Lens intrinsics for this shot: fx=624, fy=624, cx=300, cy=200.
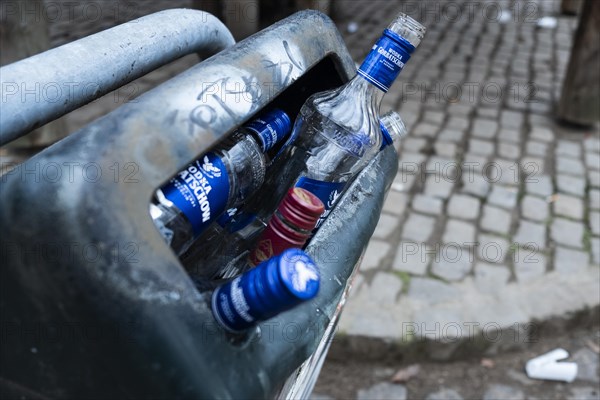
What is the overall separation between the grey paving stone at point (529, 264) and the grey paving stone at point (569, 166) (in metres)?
1.02

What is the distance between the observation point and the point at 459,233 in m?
3.25

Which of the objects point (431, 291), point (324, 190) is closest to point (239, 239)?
point (324, 190)

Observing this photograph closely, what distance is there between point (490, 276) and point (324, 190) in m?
2.01

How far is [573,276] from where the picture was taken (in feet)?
9.86

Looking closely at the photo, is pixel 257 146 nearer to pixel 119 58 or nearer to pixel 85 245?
pixel 119 58

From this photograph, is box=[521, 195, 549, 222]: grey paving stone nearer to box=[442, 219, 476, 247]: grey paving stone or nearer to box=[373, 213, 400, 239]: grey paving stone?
box=[442, 219, 476, 247]: grey paving stone

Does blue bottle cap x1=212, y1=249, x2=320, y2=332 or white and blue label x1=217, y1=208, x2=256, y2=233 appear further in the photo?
white and blue label x1=217, y1=208, x2=256, y2=233

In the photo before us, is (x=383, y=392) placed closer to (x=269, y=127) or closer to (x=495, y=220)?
(x=495, y=220)

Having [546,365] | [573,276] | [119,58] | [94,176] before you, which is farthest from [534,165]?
[94,176]

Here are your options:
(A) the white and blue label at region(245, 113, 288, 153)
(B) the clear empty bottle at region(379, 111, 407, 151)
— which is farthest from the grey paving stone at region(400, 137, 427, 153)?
(A) the white and blue label at region(245, 113, 288, 153)

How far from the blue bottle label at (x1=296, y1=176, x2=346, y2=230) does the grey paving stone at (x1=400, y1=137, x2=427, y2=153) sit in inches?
113

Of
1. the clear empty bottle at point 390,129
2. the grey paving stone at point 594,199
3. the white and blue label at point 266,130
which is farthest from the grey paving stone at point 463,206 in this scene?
the white and blue label at point 266,130

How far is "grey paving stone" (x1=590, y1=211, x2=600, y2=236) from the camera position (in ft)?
11.0

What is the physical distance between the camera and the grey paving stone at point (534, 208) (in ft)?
11.3
